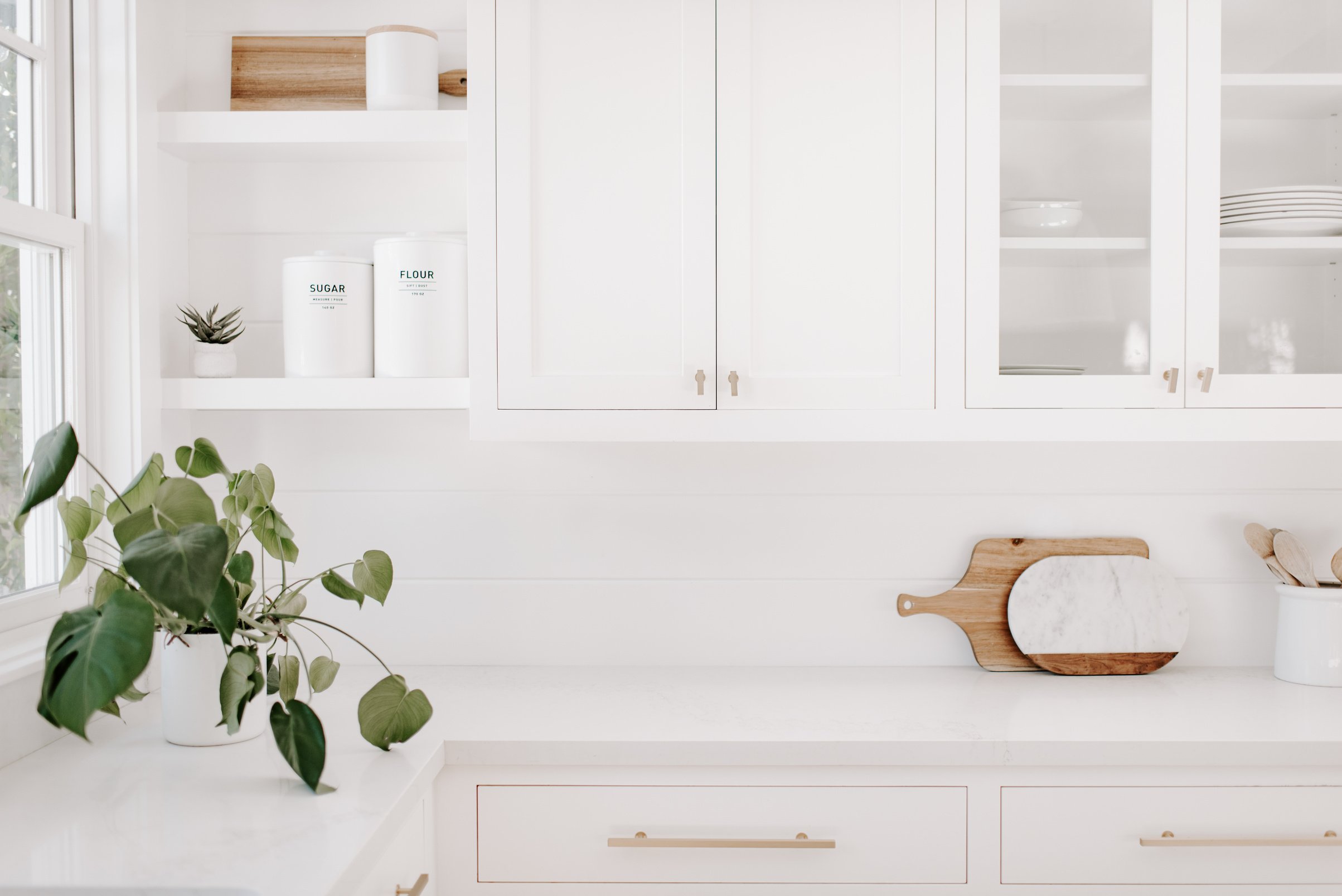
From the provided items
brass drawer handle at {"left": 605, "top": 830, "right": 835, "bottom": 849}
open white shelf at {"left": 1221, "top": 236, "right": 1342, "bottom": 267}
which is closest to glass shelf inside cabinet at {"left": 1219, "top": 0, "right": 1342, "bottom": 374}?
open white shelf at {"left": 1221, "top": 236, "right": 1342, "bottom": 267}

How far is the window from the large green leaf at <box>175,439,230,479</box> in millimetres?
331

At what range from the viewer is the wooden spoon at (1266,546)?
1647 millimetres

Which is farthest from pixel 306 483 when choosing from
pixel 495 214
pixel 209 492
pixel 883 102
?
pixel 883 102

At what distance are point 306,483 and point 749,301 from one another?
0.94 metres

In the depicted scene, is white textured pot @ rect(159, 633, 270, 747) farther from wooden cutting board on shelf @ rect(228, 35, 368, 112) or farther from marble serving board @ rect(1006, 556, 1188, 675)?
marble serving board @ rect(1006, 556, 1188, 675)

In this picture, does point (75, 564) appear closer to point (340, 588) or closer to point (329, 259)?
point (340, 588)

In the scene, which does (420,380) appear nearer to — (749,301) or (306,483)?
(306,483)

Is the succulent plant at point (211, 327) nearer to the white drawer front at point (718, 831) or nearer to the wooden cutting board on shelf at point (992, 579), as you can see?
the white drawer front at point (718, 831)

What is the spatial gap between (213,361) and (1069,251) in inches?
57.6

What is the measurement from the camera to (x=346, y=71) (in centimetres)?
167

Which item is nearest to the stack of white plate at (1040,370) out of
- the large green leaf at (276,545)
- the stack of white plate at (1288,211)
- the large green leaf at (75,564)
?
the stack of white plate at (1288,211)

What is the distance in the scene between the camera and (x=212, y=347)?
156 centimetres

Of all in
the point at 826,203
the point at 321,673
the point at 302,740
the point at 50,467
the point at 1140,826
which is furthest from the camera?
the point at 826,203

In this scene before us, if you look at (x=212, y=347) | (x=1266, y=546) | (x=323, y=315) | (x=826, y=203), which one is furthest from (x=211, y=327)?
(x=1266, y=546)
